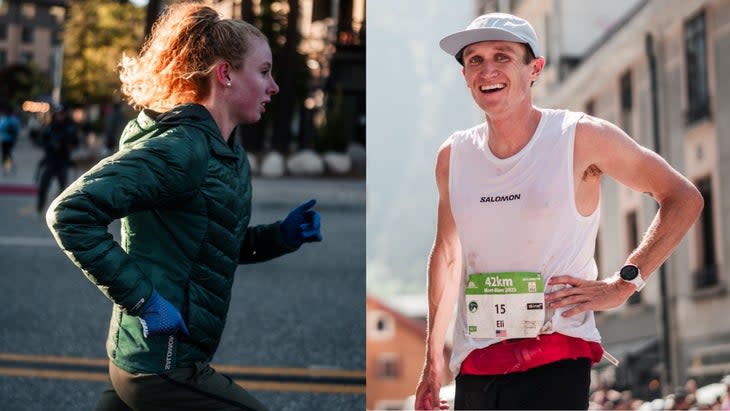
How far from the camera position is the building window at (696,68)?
7434 millimetres

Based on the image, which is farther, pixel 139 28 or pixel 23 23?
pixel 23 23

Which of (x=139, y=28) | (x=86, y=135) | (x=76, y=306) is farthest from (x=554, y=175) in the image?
(x=86, y=135)

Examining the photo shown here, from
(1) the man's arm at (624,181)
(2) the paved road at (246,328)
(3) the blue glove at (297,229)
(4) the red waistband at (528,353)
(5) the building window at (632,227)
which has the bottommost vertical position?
(2) the paved road at (246,328)

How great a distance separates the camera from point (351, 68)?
40.3ft

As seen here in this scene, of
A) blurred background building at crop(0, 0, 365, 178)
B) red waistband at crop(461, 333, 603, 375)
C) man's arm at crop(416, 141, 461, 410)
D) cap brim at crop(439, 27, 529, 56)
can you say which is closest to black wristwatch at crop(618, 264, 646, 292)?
red waistband at crop(461, 333, 603, 375)

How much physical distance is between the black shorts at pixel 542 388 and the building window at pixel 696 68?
5.31 meters

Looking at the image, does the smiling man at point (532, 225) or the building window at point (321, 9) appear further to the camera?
the building window at point (321, 9)

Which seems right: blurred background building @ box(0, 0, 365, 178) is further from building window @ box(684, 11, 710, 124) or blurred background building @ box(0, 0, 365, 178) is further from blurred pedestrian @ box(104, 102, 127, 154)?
building window @ box(684, 11, 710, 124)

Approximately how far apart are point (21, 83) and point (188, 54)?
9954 millimetres

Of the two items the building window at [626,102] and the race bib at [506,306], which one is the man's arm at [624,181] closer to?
the race bib at [506,306]

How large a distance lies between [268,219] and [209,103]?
9414 mm

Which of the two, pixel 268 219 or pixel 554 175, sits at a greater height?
pixel 554 175

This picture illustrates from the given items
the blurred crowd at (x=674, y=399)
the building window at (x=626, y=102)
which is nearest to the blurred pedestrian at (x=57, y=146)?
the building window at (x=626, y=102)

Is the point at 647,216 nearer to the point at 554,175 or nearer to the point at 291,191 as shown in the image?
the point at 554,175
